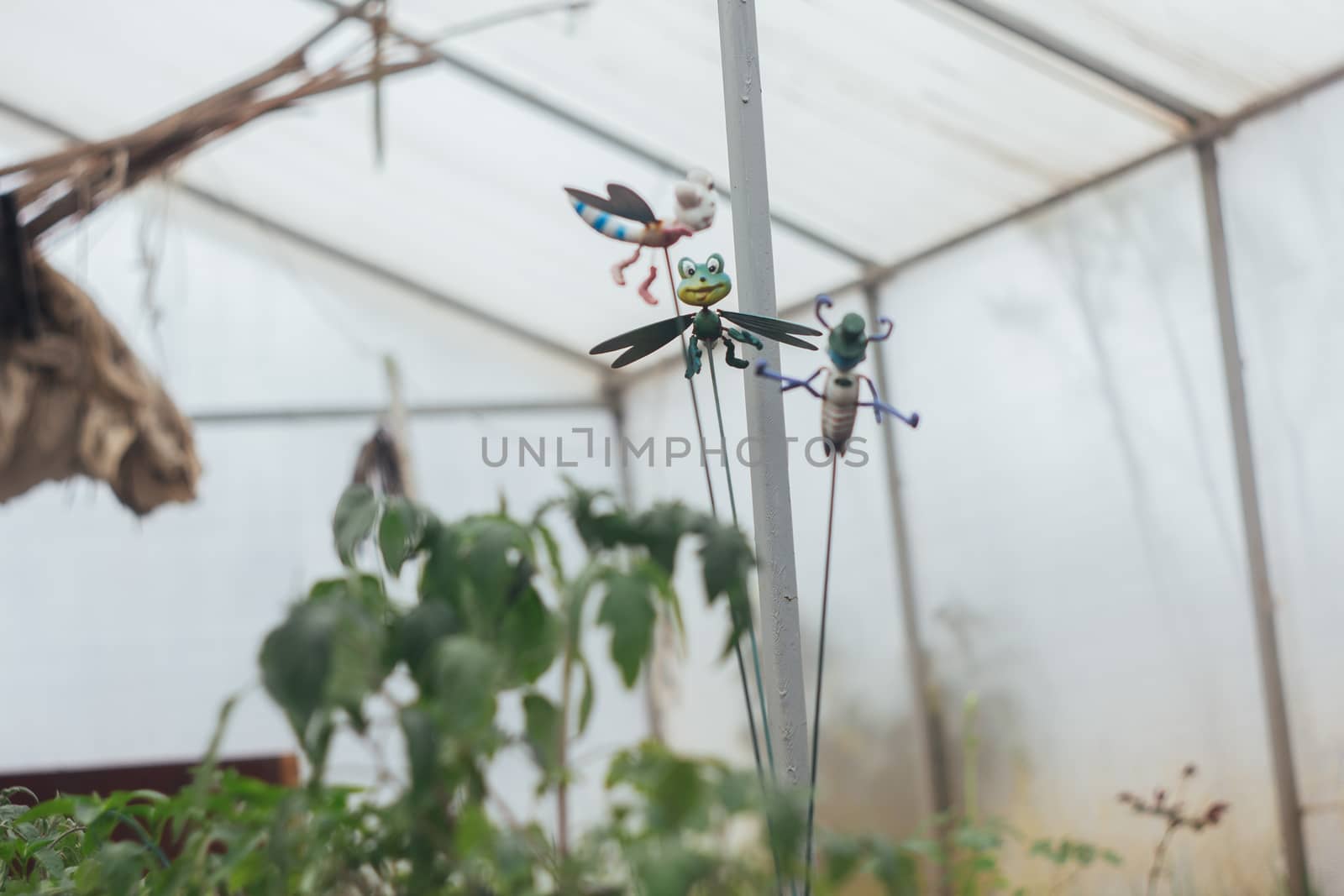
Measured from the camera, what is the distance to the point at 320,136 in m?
3.09

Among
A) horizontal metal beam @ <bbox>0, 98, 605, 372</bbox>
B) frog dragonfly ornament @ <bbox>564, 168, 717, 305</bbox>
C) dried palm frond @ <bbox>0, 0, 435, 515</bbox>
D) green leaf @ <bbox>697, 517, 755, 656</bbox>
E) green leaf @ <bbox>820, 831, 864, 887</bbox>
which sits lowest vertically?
green leaf @ <bbox>820, 831, 864, 887</bbox>

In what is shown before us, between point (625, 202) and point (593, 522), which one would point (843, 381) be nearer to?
point (625, 202)

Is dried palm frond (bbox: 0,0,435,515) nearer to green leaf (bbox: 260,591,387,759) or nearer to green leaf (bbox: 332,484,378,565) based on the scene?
green leaf (bbox: 332,484,378,565)

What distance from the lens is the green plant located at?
0.50m

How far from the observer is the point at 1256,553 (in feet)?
6.93

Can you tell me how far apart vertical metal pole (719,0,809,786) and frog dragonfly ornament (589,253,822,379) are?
3 cm

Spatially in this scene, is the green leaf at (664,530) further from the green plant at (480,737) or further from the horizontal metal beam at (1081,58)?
the horizontal metal beam at (1081,58)

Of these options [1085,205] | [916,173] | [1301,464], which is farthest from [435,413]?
[1301,464]

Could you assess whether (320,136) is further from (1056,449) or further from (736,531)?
(736,531)

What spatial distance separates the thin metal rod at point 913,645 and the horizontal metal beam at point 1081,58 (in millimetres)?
882

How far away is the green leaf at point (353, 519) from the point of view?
1.89 feet

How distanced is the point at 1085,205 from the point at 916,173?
0.35 meters

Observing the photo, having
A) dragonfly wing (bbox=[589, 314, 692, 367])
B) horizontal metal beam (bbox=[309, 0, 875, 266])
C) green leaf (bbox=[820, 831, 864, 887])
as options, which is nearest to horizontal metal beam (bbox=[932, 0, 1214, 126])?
horizontal metal beam (bbox=[309, 0, 875, 266])

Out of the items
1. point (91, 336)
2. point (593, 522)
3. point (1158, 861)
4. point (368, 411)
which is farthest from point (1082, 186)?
point (368, 411)
